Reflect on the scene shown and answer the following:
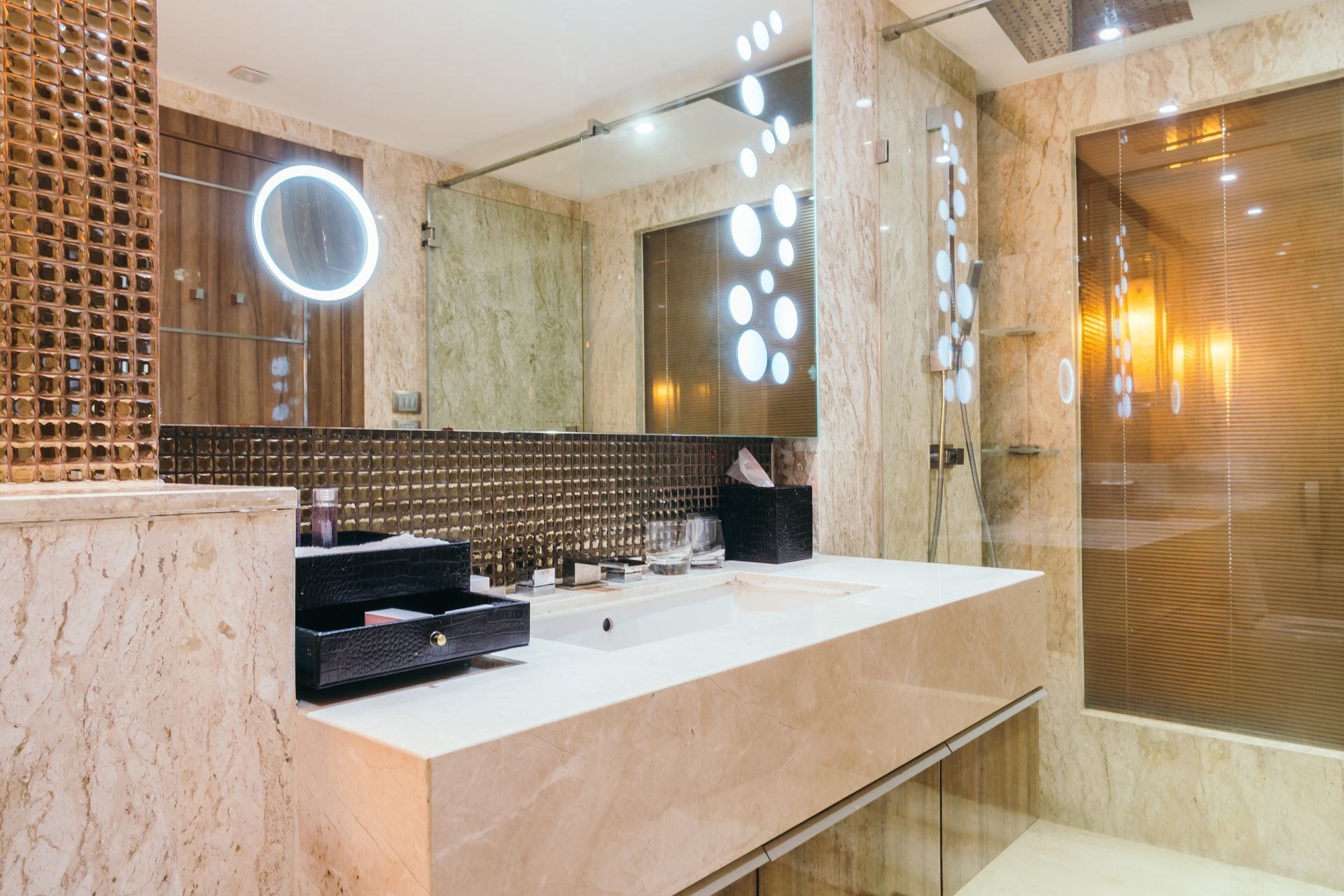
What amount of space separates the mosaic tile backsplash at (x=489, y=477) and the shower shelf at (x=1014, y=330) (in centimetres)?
93

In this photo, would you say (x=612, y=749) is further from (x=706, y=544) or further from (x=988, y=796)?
(x=988, y=796)

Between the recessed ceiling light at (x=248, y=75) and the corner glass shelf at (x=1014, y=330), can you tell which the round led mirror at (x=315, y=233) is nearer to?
the recessed ceiling light at (x=248, y=75)

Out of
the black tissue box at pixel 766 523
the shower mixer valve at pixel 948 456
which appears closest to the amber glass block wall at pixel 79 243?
the black tissue box at pixel 766 523

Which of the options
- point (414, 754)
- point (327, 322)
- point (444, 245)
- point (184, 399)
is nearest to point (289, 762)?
point (414, 754)

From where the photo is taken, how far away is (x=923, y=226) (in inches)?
97.7

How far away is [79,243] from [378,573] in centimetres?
50

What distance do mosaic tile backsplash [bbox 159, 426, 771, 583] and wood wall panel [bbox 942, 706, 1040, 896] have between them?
0.83 metres

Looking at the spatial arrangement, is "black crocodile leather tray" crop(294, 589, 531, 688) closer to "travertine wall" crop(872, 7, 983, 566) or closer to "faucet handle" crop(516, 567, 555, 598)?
"faucet handle" crop(516, 567, 555, 598)

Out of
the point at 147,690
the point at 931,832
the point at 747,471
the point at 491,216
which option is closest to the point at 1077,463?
the point at 747,471

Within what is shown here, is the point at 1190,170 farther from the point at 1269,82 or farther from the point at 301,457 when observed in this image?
the point at 301,457

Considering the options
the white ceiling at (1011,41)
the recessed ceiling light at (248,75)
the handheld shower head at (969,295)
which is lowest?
the handheld shower head at (969,295)

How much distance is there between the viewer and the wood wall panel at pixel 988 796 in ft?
5.39

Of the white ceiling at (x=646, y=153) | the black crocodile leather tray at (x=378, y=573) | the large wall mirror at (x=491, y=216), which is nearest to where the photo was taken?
the black crocodile leather tray at (x=378, y=573)

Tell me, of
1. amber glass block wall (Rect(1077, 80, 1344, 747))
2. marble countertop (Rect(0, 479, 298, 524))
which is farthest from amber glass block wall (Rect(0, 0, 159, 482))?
amber glass block wall (Rect(1077, 80, 1344, 747))
